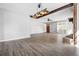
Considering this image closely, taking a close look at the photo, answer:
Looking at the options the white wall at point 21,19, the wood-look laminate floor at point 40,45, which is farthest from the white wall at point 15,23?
the wood-look laminate floor at point 40,45

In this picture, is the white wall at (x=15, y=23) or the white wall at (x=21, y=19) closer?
the white wall at (x=21, y=19)

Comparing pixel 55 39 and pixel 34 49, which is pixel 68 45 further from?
pixel 34 49

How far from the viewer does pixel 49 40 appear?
356cm

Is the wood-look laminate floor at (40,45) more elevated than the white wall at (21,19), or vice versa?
the white wall at (21,19)

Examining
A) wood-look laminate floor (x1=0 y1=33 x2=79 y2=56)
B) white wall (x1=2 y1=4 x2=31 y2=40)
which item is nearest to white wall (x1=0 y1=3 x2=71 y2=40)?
white wall (x1=2 y1=4 x2=31 y2=40)

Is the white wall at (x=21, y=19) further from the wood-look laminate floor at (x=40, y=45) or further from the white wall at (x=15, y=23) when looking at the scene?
the wood-look laminate floor at (x=40, y=45)

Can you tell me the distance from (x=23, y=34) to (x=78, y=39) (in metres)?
1.73

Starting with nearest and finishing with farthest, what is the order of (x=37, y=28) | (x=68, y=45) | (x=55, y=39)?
1. (x=37, y=28)
2. (x=55, y=39)
3. (x=68, y=45)

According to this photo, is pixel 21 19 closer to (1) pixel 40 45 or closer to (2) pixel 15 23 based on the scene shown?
(2) pixel 15 23

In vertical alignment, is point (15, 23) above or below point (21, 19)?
below

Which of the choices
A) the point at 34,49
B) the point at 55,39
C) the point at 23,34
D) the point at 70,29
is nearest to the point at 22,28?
the point at 23,34

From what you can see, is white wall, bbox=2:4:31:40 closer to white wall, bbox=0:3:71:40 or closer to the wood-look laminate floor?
white wall, bbox=0:3:71:40

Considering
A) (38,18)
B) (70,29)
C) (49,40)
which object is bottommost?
(49,40)

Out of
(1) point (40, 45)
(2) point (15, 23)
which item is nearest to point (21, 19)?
(2) point (15, 23)
